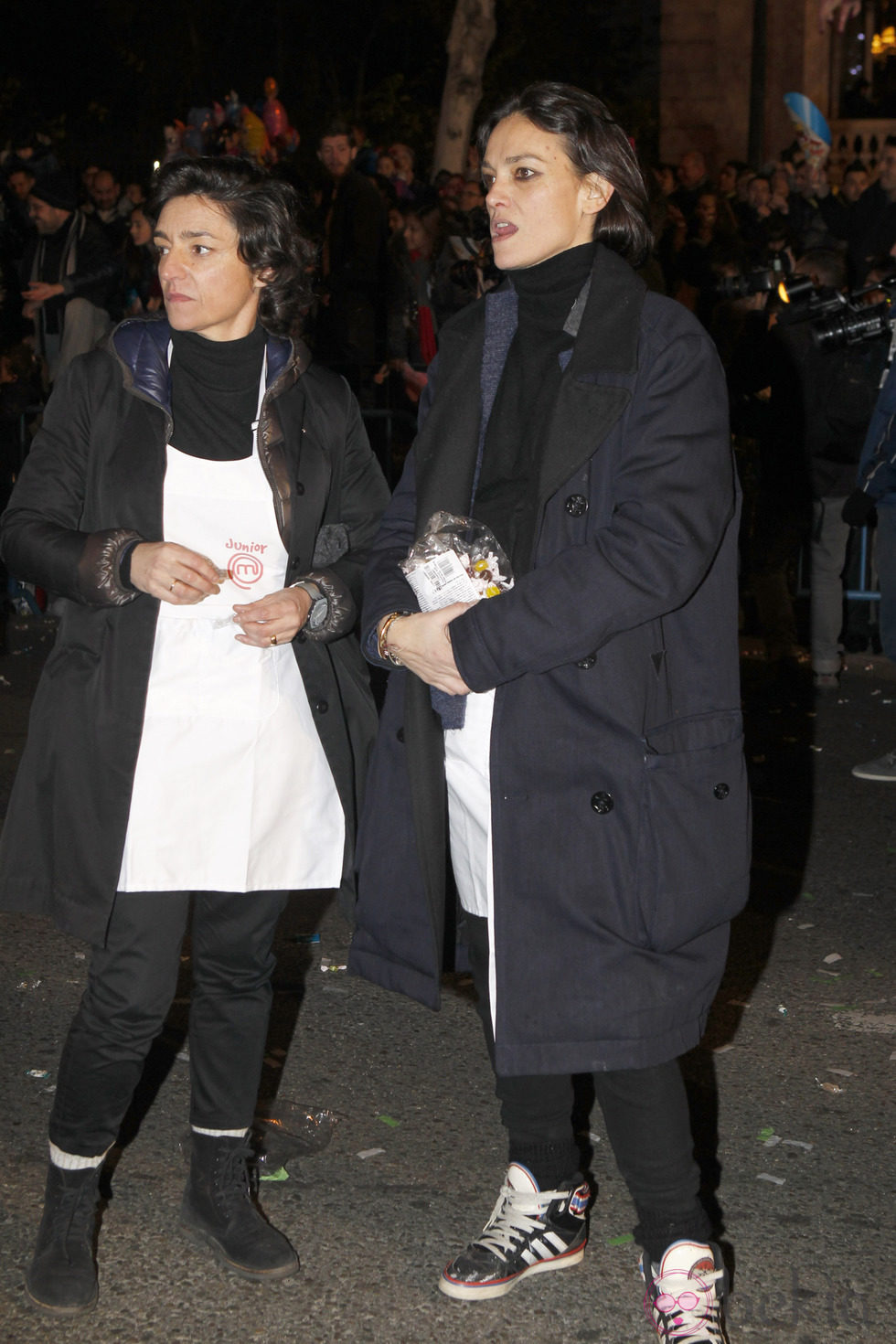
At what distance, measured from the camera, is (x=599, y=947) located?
2.97 meters

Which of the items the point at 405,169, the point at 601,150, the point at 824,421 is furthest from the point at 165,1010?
the point at 405,169

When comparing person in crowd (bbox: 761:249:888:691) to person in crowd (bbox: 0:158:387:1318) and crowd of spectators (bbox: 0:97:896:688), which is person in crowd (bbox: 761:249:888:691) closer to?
crowd of spectators (bbox: 0:97:896:688)

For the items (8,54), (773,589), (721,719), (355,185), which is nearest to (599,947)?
(721,719)

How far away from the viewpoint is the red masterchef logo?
3318 millimetres

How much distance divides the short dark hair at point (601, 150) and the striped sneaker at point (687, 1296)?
75.1 inches

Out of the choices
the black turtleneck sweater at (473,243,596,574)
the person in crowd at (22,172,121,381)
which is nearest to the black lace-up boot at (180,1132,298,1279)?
the black turtleneck sweater at (473,243,596,574)

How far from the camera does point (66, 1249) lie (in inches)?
131

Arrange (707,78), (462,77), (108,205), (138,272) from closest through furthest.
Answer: (138,272) → (108,205) → (462,77) → (707,78)

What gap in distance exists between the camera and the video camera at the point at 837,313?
8242 millimetres

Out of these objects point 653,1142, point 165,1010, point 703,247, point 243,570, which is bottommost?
point 653,1142

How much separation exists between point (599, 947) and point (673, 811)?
28 cm

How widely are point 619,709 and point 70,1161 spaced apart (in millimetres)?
1463

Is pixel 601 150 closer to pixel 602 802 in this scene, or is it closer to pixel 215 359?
pixel 215 359

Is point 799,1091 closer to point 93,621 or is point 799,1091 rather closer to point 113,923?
point 113,923
